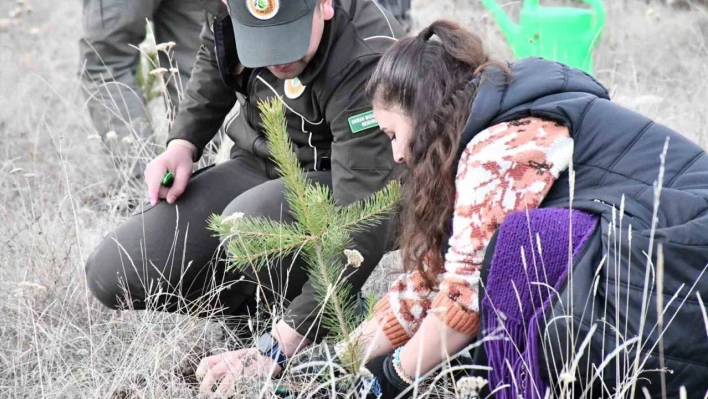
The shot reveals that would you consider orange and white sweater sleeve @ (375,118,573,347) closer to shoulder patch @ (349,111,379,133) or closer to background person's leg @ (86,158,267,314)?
shoulder patch @ (349,111,379,133)

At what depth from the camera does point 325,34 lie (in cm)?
242

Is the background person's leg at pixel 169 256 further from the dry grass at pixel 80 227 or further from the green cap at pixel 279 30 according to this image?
the green cap at pixel 279 30

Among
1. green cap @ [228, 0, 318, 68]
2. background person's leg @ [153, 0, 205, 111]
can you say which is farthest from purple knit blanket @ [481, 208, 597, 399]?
background person's leg @ [153, 0, 205, 111]

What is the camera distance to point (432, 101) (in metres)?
2.00

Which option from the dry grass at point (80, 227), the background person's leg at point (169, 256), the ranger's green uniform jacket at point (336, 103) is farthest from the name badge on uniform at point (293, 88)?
the dry grass at point (80, 227)

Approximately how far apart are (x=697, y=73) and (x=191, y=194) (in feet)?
10.6

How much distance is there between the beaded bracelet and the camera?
202cm

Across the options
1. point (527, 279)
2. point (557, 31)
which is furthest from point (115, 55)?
point (527, 279)

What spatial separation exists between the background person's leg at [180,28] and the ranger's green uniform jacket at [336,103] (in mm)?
1526

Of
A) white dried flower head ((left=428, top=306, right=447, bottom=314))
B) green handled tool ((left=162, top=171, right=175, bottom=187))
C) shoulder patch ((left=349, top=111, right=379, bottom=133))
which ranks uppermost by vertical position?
shoulder patch ((left=349, top=111, right=379, bottom=133))

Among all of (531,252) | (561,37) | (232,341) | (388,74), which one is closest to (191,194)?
(232,341)

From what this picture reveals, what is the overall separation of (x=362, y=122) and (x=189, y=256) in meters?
0.71

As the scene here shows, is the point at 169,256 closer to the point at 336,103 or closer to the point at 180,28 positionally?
the point at 336,103

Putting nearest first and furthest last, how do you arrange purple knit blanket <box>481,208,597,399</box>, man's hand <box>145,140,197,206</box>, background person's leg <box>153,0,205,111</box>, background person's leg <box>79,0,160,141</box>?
purple knit blanket <box>481,208,597,399</box>
man's hand <box>145,140,197,206</box>
background person's leg <box>79,0,160,141</box>
background person's leg <box>153,0,205,111</box>
